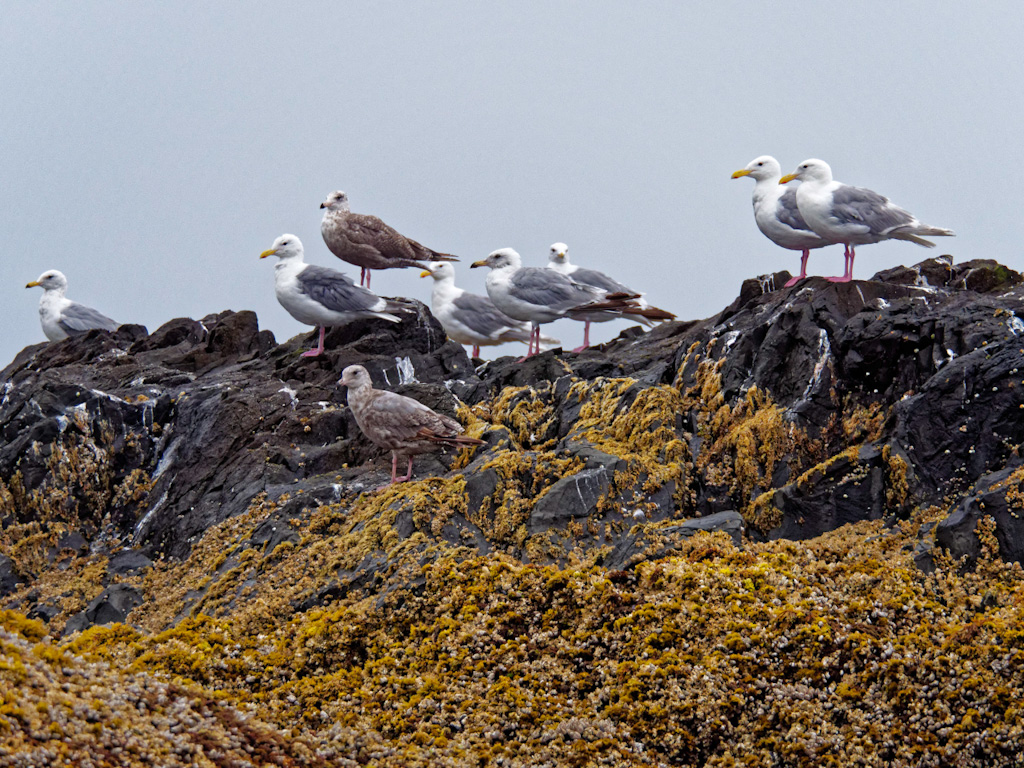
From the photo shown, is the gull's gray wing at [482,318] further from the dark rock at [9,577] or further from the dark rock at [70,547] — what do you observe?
the dark rock at [9,577]

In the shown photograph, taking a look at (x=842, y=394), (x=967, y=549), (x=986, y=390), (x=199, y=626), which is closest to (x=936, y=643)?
(x=967, y=549)

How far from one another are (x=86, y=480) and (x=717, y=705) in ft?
36.4

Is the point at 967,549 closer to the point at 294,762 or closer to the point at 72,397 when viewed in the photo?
the point at 294,762

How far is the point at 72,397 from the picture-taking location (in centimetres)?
1595

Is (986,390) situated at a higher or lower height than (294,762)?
higher

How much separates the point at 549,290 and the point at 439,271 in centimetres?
510

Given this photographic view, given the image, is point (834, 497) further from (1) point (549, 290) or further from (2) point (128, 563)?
(2) point (128, 563)

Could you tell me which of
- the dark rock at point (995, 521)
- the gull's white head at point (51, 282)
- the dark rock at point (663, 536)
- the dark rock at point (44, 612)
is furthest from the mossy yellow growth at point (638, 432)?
the gull's white head at point (51, 282)

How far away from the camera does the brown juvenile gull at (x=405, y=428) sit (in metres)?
12.4

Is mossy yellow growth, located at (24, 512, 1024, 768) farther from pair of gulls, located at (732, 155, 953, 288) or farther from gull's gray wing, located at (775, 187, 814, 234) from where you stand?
gull's gray wing, located at (775, 187, 814, 234)

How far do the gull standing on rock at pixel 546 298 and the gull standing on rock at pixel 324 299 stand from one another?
186 cm

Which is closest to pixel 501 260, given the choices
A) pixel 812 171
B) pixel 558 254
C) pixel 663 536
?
pixel 558 254

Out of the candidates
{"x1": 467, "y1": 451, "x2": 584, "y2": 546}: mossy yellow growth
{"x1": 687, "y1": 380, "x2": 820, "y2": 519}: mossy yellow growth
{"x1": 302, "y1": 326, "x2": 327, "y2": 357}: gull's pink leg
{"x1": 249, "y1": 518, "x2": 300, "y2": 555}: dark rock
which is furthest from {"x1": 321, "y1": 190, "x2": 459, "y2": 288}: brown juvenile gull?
{"x1": 687, "y1": 380, "x2": 820, "y2": 519}: mossy yellow growth

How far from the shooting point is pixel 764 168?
17.6m
